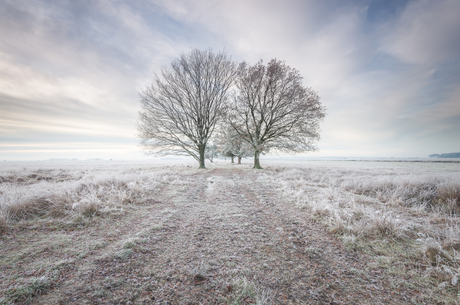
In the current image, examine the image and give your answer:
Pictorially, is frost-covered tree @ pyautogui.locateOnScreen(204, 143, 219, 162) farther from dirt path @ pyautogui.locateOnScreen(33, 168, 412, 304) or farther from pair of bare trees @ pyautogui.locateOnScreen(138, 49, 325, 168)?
dirt path @ pyautogui.locateOnScreen(33, 168, 412, 304)

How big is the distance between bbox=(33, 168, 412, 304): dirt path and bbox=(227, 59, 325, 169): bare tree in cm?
1546

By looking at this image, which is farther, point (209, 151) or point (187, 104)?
point (209, 151)

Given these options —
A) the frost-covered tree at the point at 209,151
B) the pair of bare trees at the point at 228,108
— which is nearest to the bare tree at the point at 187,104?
the pair of bare trees at the point at 228,108

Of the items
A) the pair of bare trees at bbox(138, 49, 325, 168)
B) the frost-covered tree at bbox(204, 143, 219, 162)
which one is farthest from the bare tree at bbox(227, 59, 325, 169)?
the frost-covered tree at bbox(204, 143, 219, 162)

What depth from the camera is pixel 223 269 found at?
2.71 m

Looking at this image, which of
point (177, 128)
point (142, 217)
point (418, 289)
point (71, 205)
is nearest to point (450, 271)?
point (418, 289)

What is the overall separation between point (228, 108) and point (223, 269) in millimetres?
18603

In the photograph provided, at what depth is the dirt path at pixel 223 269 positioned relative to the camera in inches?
85.7

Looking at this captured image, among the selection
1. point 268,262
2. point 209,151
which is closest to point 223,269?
point 268,262

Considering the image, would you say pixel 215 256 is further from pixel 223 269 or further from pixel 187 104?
pixel 187 104

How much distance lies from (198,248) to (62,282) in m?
2.03

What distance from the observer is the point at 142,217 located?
5000 millimetres

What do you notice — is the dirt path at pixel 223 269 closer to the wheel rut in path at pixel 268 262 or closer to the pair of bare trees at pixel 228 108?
the wheel rut in path at pixel 268 262

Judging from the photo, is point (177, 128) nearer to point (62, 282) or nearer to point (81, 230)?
point (81, 230)
